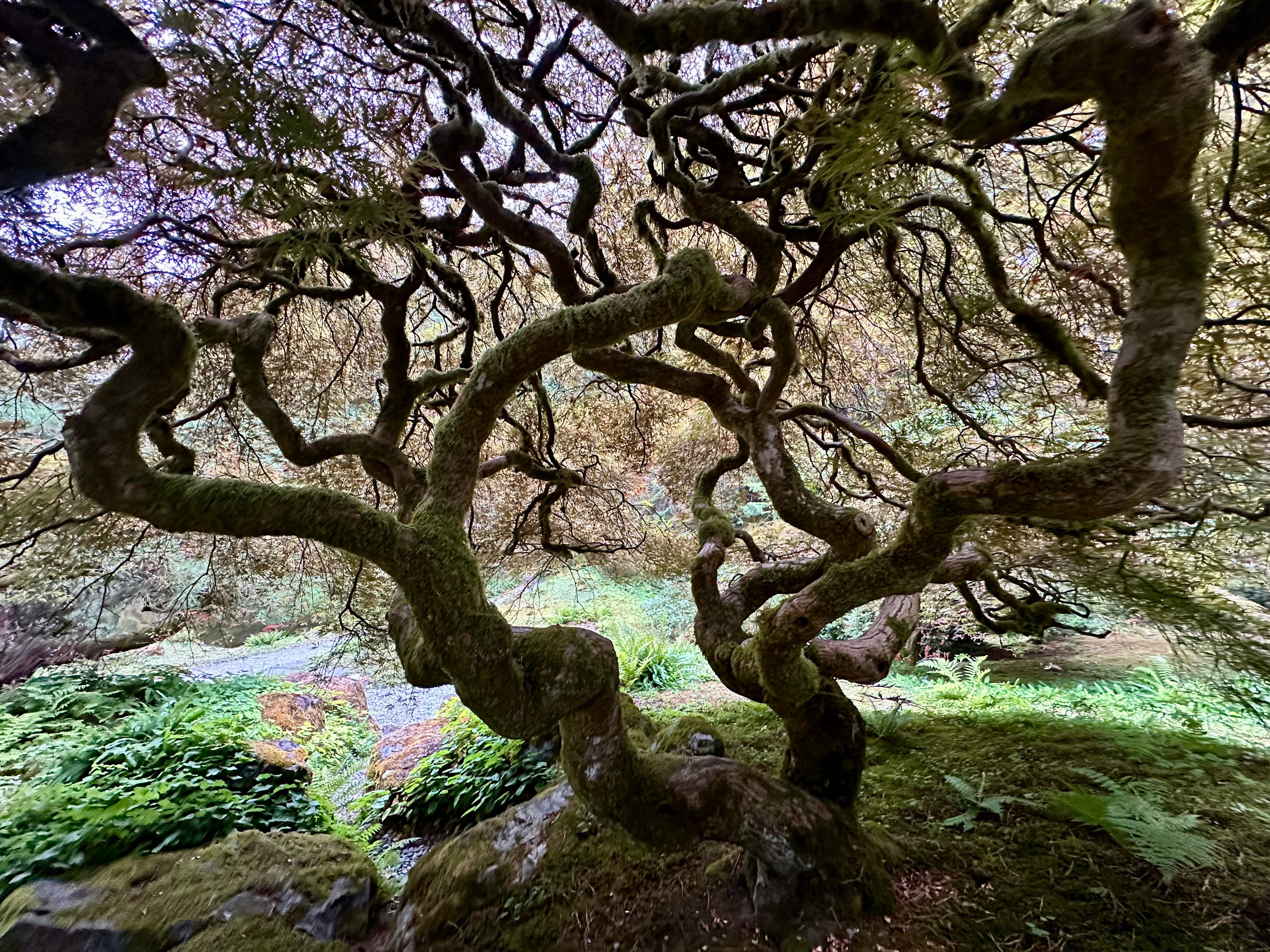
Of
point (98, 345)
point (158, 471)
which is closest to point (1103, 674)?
point (158, 471)


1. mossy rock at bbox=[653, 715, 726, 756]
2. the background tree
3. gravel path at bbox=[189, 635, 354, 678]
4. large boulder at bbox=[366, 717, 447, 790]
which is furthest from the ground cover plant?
mossy rock at bbox=[653, 715, 726, 756]

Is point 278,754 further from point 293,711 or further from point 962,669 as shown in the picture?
point 962,669

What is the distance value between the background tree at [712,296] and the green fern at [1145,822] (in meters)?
0.88

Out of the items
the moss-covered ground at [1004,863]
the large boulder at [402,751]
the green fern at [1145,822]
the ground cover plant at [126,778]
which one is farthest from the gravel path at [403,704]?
the green fern at [1145,822]

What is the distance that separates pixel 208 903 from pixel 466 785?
1.86 meters

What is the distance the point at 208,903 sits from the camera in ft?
9.46

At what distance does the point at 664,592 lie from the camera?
11203 mm

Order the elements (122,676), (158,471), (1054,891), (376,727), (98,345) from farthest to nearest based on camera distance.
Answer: (376,727) < (122,676) < (98,345) < (1054,891) < (158,471)

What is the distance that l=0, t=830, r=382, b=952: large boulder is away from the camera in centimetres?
269

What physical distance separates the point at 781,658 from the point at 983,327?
2791mm

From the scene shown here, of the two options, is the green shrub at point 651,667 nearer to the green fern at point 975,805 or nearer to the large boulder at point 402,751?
the large boulder at point 402,751

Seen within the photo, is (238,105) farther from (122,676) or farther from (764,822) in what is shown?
(122,676)

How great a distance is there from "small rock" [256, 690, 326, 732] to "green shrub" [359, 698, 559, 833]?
8.05ft

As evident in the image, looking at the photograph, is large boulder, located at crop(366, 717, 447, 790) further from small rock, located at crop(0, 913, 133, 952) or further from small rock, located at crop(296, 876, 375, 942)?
small rock, located at crop(0, 913, 133, 952)
